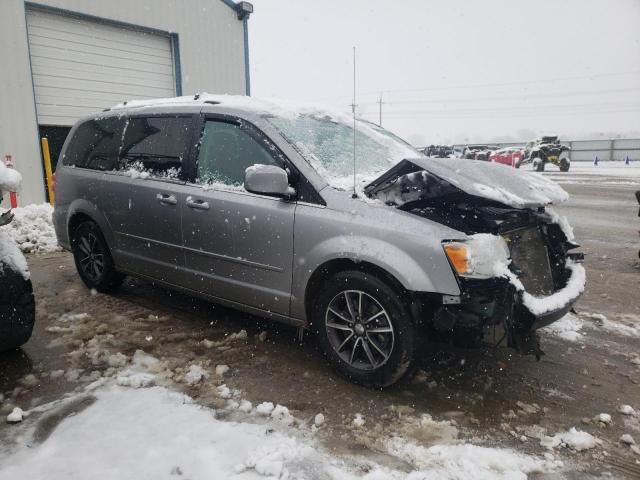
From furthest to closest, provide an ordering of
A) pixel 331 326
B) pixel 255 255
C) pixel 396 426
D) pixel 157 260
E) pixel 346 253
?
1. pixel 157 260
2. pixel 255 255
3. pixel 331 326
4. pixel 346 253
5. pixel 396 426

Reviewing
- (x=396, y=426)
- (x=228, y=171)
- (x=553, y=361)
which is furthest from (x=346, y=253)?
(x=553, y=361)

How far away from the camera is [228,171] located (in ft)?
11.4

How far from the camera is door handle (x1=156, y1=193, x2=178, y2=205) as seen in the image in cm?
369

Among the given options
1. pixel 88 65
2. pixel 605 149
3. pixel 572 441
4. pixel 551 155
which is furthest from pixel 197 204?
pixel 605 149

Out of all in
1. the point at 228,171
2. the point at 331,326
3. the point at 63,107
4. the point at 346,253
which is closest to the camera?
the point at 346,253

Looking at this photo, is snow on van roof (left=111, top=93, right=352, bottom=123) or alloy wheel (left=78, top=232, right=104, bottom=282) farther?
alloy wheel (left=78, top=232, right=104, bottom=282)

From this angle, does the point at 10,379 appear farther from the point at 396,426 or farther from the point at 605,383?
the point at 605,383

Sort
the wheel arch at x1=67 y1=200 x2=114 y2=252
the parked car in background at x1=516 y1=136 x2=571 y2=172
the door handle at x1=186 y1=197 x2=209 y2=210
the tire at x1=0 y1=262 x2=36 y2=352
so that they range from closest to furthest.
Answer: the tire at x1=0 y1=262 x2=36 y2=352 → the door handle at x1=186 y1=197 x2=209 y2=210 → the wheel arch at x1=67 y1=200 x2=114 y2=252 → the parked car in background at x1=516 y1=136 x2=571 y2=172

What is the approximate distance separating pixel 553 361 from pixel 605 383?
1.18 feet

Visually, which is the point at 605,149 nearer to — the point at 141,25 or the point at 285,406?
the point at 141,25

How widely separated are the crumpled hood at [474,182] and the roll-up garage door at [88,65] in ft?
30.1

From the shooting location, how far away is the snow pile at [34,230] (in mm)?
6957

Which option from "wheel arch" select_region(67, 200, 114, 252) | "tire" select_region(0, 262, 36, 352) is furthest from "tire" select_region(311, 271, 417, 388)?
"wheel arch" select_region(67, 200, 114, 252)

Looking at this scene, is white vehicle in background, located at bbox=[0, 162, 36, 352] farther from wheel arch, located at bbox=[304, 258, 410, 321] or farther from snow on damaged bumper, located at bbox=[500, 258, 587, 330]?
snow on damaged bumper, located at bbox=[500, 258, 587, 330]
